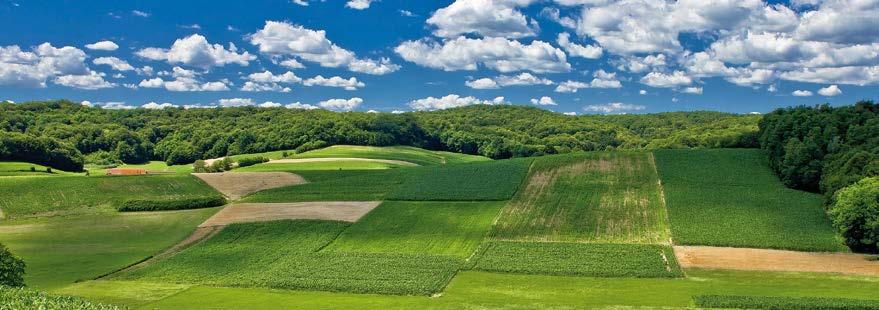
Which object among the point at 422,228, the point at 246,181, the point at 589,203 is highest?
the point at 246,181

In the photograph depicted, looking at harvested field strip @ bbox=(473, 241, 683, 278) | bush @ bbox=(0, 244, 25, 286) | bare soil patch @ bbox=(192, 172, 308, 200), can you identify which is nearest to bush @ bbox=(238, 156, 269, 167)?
bare soil patch @ bbox=(192, 172, 308, 200)

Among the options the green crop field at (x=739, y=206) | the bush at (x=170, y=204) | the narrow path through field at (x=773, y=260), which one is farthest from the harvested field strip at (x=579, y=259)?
the bush at (x=170, y=204)

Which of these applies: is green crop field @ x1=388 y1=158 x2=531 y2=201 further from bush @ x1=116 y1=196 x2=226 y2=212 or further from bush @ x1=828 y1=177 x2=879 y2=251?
bush @ x1=828 y1=177 x2=879 y2=251

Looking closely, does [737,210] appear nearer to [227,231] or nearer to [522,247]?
[522,247]

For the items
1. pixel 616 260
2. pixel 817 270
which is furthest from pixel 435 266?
pixel 817 270

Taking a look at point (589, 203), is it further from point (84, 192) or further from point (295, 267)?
point (84, 192)

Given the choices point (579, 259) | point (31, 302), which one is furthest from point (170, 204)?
point (31, 302)

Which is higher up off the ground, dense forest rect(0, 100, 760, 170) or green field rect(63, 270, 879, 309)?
dense forest rect(0, 100, 760, 170)
